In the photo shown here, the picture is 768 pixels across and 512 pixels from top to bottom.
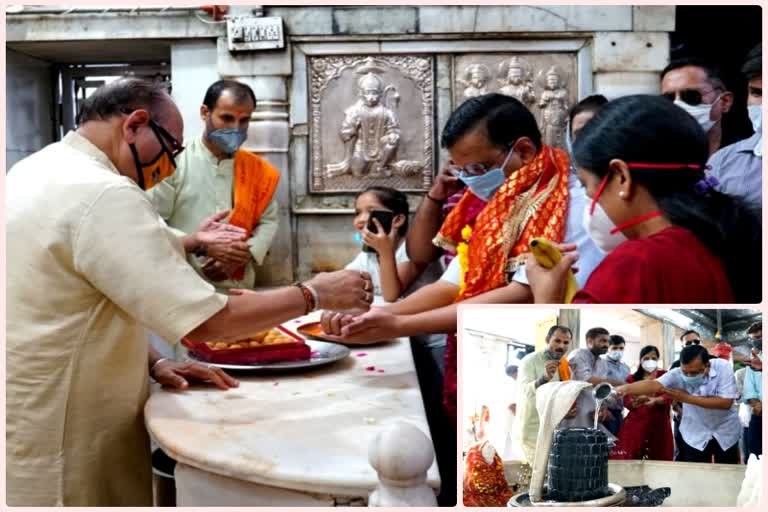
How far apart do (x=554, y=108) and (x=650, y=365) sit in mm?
3713

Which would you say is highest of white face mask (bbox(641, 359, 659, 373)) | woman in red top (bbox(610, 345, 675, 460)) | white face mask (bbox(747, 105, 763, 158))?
white face mask (bbox(747, 105, 763, 158))

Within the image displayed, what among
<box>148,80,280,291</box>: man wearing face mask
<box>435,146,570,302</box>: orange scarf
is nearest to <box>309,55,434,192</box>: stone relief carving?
<box>148,80,280,291</box>: man wearing face mask

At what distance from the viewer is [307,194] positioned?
4.80 metres

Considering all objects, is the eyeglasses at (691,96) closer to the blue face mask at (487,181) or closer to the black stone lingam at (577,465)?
the blue face mask at (487,181)

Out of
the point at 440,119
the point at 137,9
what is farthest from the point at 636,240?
the point at 137,9

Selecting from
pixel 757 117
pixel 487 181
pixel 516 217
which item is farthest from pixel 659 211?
pixel 757 117

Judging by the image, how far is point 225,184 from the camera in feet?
13.3

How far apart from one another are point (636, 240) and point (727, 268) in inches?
7.9

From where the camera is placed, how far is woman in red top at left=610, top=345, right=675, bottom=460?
112cm

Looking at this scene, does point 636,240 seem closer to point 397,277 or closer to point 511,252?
point 511,252

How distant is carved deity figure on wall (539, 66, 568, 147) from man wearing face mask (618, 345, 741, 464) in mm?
3623

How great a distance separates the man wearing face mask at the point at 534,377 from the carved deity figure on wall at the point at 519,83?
367 centimetres

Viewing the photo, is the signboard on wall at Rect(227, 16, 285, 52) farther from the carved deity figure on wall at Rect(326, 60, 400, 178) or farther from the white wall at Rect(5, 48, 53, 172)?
the white wall at Rect(5, 48, 53, 172)

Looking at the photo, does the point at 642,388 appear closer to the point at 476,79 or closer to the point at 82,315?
the point at 82,315
